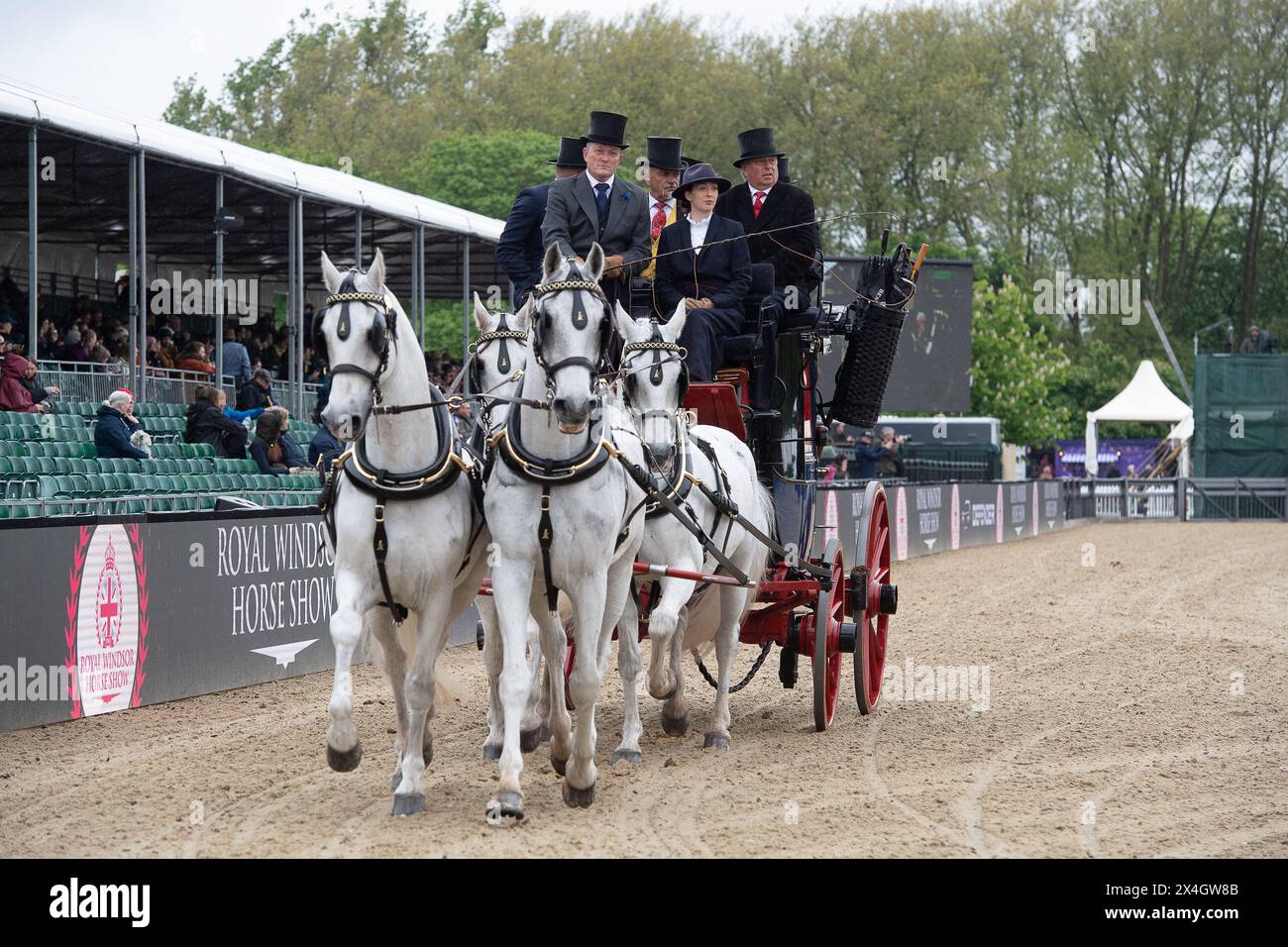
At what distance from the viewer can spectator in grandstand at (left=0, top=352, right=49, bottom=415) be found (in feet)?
46.0

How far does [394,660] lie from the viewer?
6.45 metres

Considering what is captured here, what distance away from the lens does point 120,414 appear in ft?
44.8

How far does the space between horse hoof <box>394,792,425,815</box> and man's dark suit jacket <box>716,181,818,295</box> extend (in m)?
4.37

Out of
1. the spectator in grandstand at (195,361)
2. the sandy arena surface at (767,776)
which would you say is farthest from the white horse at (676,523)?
the spectator in grandstand at (195,361)

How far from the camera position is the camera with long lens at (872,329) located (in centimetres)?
941

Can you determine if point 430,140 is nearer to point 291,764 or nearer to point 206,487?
point 206,487

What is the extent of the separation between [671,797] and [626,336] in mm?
2357

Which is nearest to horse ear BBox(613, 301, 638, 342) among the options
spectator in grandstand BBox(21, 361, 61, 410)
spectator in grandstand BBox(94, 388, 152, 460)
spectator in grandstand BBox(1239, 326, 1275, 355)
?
spectator in grandstand BBox(94, 388, 152, 460)

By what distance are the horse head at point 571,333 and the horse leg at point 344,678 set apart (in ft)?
3.35

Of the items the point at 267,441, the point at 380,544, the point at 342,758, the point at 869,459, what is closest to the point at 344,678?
the point at 342,758

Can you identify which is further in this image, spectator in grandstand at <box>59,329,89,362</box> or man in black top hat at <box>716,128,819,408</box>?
spectator in grandstand at <box>59,329,89,362</box>

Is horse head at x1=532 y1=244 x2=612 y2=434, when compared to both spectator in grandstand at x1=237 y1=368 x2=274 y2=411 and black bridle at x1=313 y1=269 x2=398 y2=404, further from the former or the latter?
spectator in grandstand at x1=237 y1=368 x2=274 y2=411

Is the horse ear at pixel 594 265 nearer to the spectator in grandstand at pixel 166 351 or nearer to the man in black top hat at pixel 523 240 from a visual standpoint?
the man in black top hat at pixel 523 240

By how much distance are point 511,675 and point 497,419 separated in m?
1.67
